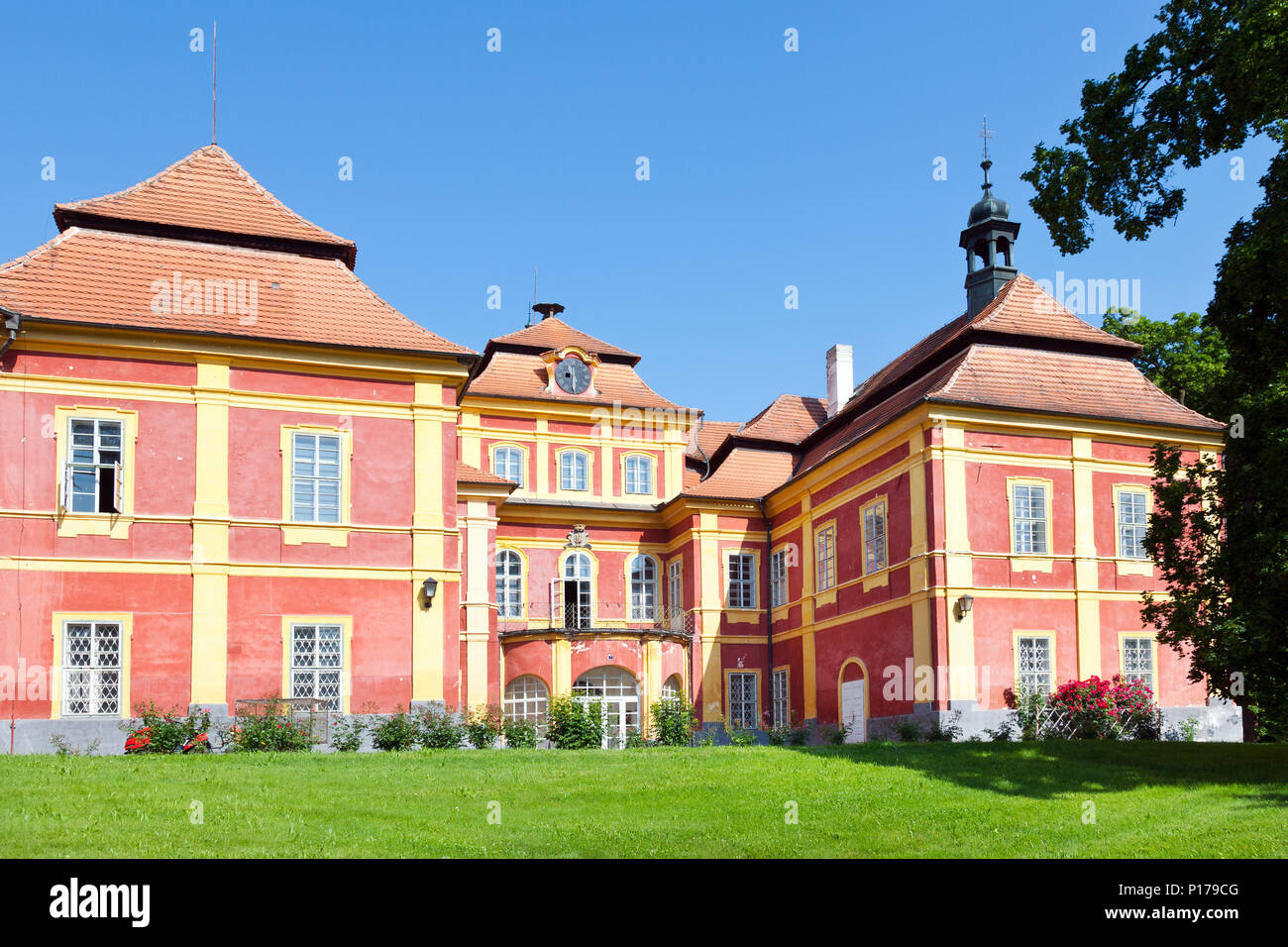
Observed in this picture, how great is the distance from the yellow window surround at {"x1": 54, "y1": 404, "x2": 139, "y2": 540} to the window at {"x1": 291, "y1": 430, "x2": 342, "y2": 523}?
2635mm

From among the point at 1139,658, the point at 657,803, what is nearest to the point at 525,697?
the point at 1139,658

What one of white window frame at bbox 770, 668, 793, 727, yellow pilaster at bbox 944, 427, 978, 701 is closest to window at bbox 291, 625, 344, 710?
yellow pilaster at bbox 944, 427, 978, 701

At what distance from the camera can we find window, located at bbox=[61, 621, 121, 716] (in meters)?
20.3

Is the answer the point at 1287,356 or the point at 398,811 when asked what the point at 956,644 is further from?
the point at 398,811

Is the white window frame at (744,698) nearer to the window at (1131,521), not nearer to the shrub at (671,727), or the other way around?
the shrub at (671,727)

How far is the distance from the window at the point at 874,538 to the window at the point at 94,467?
581 inches

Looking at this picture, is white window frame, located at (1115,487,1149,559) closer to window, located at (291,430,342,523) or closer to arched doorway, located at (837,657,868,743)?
arched doorway, located at (837,657,868,743)

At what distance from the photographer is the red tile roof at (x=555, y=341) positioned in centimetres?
3606

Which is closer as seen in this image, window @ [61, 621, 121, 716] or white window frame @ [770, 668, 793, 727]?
window @ [61, 621, 121, 716]

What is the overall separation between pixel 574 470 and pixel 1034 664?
48.4 ft

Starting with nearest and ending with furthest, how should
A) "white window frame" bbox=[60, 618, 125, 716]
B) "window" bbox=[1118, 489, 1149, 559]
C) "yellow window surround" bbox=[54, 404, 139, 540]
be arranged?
1. "white window frame" bbox=[60, 618, 125, 716]
2. "yellow window surround" bbox=[54, 404, 139, 540]
3. "window" bbox=[1118, 489, 1149, 559]

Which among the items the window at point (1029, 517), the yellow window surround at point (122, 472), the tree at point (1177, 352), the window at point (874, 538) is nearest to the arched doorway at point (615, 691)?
the window at point (874, 538)
